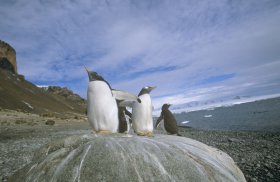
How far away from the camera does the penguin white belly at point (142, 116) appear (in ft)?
22.6

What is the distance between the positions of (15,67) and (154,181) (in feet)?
260

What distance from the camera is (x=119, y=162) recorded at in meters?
4.11

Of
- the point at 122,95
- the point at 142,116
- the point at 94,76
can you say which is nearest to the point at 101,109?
the point at 122,95

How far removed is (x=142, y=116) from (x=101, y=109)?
138 centimetres

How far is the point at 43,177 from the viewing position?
4102 mm

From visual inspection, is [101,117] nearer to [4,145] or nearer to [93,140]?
[93,140]

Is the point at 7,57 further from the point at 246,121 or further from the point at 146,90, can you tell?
A: the point at 146,90

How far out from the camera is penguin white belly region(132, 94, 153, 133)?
690cm

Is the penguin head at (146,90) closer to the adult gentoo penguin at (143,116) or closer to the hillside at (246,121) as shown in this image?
the adult gentoo penguin at (143,116)

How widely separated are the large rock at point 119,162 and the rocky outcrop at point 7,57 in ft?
229

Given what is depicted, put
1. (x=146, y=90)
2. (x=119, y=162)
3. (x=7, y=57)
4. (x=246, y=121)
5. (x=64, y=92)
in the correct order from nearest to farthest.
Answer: (x=119, y=162) < (x=146, y=90) < (x=246, y=121) < (x=7, y=57) < (x=64, y=92)

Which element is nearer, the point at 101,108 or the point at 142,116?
the point at 101,108

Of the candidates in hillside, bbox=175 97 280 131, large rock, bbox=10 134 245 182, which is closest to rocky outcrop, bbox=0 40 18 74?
hillside, bbox=175 97 280 131

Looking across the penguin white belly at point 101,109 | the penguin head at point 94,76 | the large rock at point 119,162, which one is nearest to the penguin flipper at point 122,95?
the penguin white belly at point 101,109
